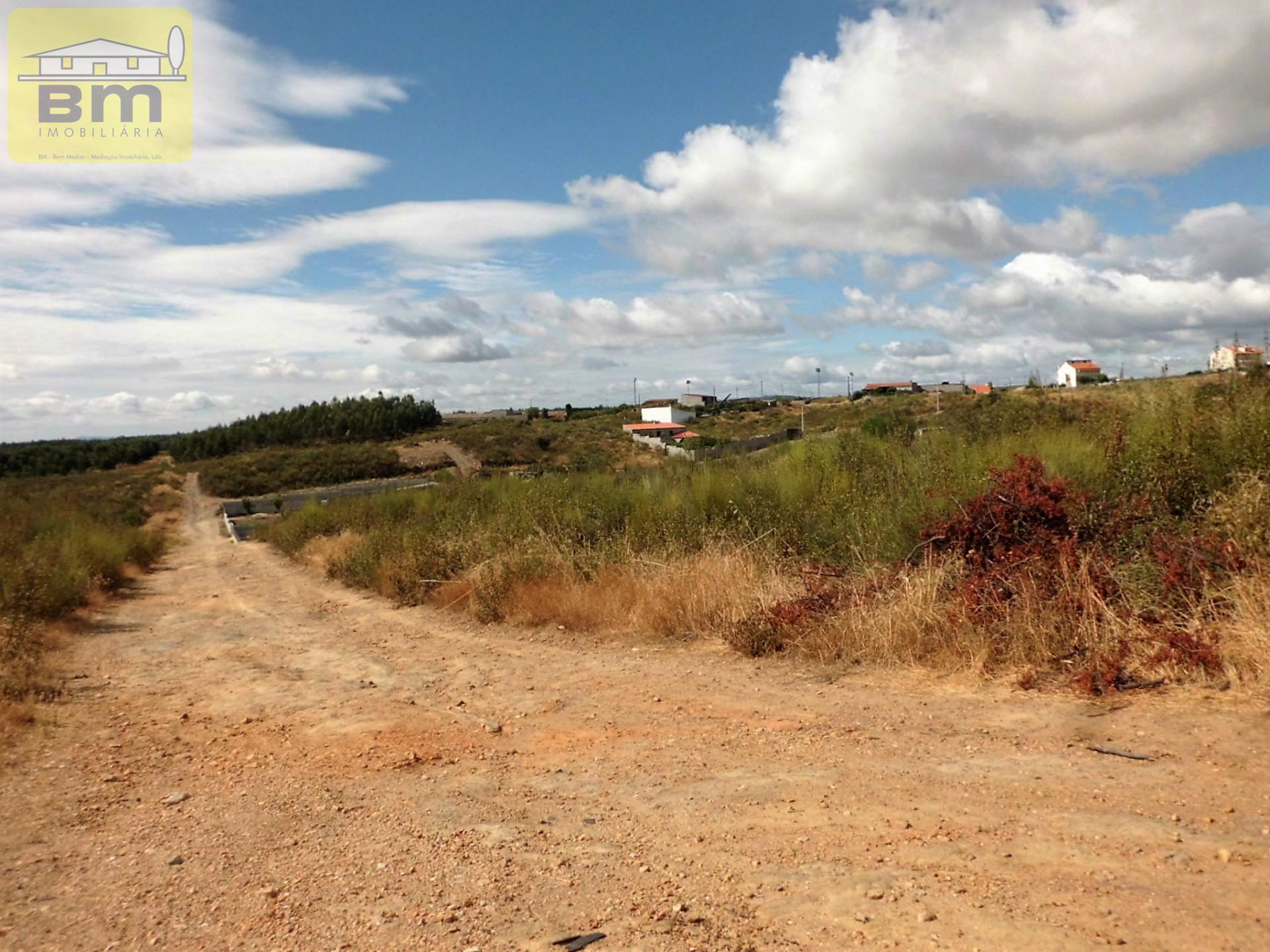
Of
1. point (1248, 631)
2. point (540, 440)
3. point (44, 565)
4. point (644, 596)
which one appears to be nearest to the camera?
point (1248, 631)

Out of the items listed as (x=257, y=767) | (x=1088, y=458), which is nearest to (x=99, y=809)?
(x=257, y=767)

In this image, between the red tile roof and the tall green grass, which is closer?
the tall green grass

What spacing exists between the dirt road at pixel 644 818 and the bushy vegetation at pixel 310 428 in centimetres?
8933

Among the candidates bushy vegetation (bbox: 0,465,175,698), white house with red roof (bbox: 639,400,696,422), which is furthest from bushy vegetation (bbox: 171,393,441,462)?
bushy vegetation (bbox: 0,465,175,698)

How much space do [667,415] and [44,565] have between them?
73018 mm

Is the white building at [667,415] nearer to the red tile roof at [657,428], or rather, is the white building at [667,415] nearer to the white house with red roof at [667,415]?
the white house with red roof at [667,415]

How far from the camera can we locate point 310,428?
9450 centimetres

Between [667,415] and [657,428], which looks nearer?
[657,428]

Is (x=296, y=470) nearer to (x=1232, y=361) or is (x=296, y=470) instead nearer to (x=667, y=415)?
(x=667, y=415)

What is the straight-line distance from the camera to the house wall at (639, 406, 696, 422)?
3318 inches

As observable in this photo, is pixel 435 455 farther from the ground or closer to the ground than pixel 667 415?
closer to the ground

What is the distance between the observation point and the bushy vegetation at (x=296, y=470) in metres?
65.7

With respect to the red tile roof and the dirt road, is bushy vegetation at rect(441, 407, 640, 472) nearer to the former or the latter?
the red tile roof

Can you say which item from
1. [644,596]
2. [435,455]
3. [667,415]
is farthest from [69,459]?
[644,596]
